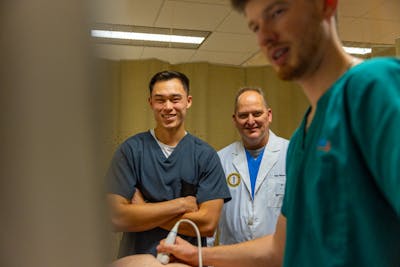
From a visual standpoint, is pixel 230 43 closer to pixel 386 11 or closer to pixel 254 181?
pixel 386 11

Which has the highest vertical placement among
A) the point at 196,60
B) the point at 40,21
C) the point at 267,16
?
the point at 196,60

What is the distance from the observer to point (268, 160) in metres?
1.97

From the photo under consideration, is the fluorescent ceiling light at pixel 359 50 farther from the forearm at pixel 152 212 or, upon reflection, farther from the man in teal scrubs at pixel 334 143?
the man in teal scrubs at pixel 334 143

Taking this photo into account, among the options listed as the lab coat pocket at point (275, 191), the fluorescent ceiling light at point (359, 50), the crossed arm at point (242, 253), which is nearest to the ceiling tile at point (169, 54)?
the fluorescent ceiling light at point (359, 50)

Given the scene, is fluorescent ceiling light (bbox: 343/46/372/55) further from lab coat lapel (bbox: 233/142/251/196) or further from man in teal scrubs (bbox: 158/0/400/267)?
man in teal scrubs (bbox: 158/0/400/267)

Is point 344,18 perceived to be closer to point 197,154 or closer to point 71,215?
point 197,154

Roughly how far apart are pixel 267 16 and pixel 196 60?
3.00 m

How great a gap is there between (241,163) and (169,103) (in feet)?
2.06

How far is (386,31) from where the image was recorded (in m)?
3.28

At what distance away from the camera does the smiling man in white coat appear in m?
1.88

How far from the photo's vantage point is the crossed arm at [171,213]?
129 centimetres

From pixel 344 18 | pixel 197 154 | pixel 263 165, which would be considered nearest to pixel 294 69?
pixel 197 154

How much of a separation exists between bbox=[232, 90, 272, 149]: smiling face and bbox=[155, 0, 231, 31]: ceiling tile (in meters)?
1.02

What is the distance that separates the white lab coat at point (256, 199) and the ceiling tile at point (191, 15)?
121 cm
